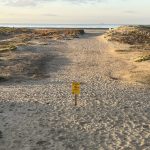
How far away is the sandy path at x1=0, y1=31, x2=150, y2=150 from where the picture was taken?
544 inches

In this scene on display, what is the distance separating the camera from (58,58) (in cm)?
4012

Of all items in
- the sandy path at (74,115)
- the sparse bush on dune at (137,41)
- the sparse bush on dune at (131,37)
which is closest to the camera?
the sandy path at (74,115)

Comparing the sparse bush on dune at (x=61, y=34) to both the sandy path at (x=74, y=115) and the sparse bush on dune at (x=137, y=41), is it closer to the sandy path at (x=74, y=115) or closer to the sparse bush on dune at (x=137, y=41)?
the sparse bush on dune at (x=137, y=41)

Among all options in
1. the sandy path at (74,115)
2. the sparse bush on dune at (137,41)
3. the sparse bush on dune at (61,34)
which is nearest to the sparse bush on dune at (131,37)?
the sparse bush on dune at (137,41)

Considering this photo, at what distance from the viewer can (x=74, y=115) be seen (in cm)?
1725

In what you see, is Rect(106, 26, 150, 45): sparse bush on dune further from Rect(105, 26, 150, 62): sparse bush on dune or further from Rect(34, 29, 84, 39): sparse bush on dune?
Rect(34, 29, 84, 39): sparse bush on dune

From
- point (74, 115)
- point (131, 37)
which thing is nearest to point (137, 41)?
point (131, 37)

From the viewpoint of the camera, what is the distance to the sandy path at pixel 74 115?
13.8 metres

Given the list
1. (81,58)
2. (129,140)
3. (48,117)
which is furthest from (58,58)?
(129,140)

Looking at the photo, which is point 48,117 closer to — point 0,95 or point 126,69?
point 0,95

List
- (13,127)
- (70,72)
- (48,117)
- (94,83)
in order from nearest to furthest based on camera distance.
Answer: (13,127), (48,117), (94,83), (70,72)

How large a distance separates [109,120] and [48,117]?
2.56 m

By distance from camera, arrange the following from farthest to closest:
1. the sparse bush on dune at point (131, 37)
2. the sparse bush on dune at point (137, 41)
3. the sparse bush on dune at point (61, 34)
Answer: the sparse bush on dune at point (61, 34) < the sparse bush on dune at point (131, 37) < the sparse bush on dune at point (137, 41)

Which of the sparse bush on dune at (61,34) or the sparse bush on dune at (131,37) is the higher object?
the sparse bush on dune at (131,37)
